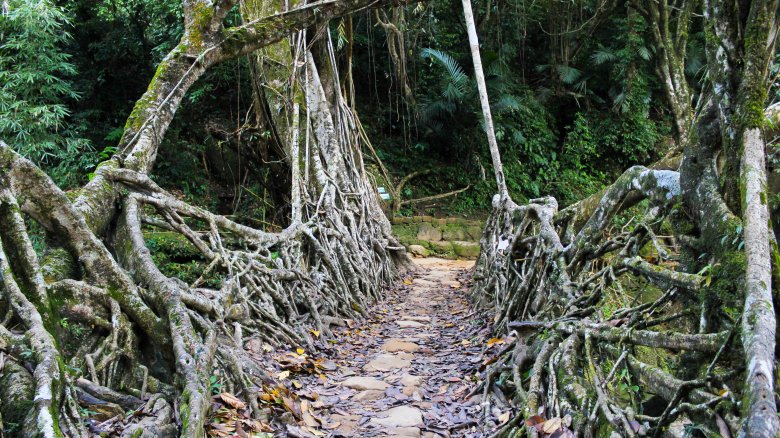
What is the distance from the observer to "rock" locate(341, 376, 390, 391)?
12.0 ft

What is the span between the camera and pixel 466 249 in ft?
37.2

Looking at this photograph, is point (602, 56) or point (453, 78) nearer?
point (453, 78)

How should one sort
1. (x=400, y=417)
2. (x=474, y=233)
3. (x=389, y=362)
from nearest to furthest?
(x=400, y=417) → (x=389, y=362) → (x=474, y=233)

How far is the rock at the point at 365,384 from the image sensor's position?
3.65 meters

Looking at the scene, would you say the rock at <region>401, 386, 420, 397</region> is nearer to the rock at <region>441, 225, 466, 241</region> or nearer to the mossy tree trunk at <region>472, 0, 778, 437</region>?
the mossy tree trunk at <region>472, 0, 778, 437</region>

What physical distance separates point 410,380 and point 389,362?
469mm

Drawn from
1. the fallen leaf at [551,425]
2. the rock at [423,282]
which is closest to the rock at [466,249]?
the rock at [423,282]

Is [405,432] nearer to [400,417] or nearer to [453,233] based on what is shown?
[400,417]

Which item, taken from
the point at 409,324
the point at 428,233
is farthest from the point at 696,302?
the point at 428,233

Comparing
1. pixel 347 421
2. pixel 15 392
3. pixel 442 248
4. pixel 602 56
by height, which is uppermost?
pixel 602 56

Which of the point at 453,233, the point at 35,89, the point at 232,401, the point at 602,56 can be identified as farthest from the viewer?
the point at 602,56

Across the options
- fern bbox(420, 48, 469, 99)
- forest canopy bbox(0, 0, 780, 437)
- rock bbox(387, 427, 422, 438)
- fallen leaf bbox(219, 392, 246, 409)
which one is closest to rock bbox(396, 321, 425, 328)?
forest canopy bbox(0, 0, 780, 437)

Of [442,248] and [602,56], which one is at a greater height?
[602,56]

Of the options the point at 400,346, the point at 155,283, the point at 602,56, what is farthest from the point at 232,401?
Result: the point at 602,56
